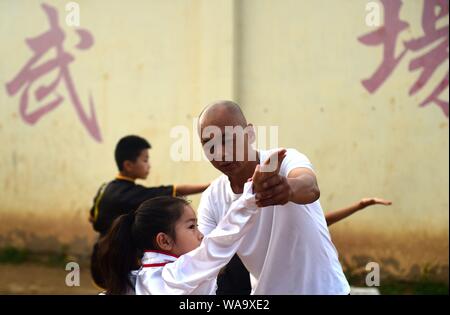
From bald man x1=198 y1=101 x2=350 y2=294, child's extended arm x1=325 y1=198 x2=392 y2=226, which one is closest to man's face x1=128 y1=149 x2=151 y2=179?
child's extended arm x1=325 y1=198 x2=392 y2=226

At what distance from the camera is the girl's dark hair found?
8.57 ft

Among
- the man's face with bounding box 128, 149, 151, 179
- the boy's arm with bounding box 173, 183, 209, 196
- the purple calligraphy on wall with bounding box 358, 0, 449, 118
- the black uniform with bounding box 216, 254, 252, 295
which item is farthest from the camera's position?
the purple calligraphy on wall with bounding box 358, 0, 449, 118

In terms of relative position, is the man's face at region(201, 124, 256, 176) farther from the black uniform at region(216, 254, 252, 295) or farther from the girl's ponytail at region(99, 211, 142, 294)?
the black uniform at region(216, 254, 252, 295)

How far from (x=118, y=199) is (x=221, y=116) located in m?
1.95

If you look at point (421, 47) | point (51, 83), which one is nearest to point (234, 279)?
point (421, 47)

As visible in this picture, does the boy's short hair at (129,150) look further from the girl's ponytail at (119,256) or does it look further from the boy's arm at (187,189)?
the girl's ponytail at (119,256)

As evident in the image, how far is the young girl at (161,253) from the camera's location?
238cm

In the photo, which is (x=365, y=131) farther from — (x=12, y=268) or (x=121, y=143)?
(x=12, y=268)

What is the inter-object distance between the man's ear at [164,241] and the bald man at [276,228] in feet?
1.04

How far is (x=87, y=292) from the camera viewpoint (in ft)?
19.7

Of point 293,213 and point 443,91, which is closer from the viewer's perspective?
point 293,213

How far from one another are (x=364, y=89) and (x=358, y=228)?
1186 mm

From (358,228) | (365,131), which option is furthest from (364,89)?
(358,228)

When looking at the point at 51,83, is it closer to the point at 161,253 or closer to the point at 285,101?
the point at 285,101
